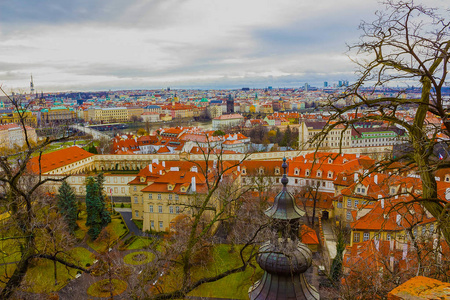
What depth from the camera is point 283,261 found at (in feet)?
15.3

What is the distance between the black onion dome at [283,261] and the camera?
4.61m

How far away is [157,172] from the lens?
3142 centimetres

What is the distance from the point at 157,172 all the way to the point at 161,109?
135 m

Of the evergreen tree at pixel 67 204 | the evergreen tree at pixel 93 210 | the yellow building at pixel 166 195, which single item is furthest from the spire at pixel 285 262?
the evergreen tree at pixel 67 204

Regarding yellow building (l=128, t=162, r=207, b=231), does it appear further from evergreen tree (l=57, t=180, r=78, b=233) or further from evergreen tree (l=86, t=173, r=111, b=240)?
evergreen tree (l=57, t=180, r=78, b=233)

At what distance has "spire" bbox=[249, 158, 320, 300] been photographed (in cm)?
465

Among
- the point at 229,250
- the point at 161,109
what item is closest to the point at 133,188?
the point at 229,250

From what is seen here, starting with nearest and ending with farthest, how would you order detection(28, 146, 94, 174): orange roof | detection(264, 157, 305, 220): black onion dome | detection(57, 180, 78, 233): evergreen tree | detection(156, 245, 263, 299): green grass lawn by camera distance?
1. detection(264, 157, 305, 220): black onion dome
2. detection(156, 245, 263, 299): green grass lawn
3. detection(57, 180, 78, 233): evergreen tree
4. detection(28, 146, 94, 174): orange roof

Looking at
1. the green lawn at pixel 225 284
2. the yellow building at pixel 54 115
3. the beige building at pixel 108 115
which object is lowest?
the green lawn at pixel 225 284

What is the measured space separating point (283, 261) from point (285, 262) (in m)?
0.03

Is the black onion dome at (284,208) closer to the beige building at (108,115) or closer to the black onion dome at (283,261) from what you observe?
the black onion dome at (283,261)

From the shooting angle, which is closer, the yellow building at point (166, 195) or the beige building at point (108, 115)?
the yellow building at point (166, 195)

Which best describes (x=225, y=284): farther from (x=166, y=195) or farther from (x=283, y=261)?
(x=283, y=261)

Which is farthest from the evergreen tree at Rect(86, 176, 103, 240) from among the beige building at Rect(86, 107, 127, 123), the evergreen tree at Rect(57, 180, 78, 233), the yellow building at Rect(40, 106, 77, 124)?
the beige building at Rect(86, 107, 127, 123)
